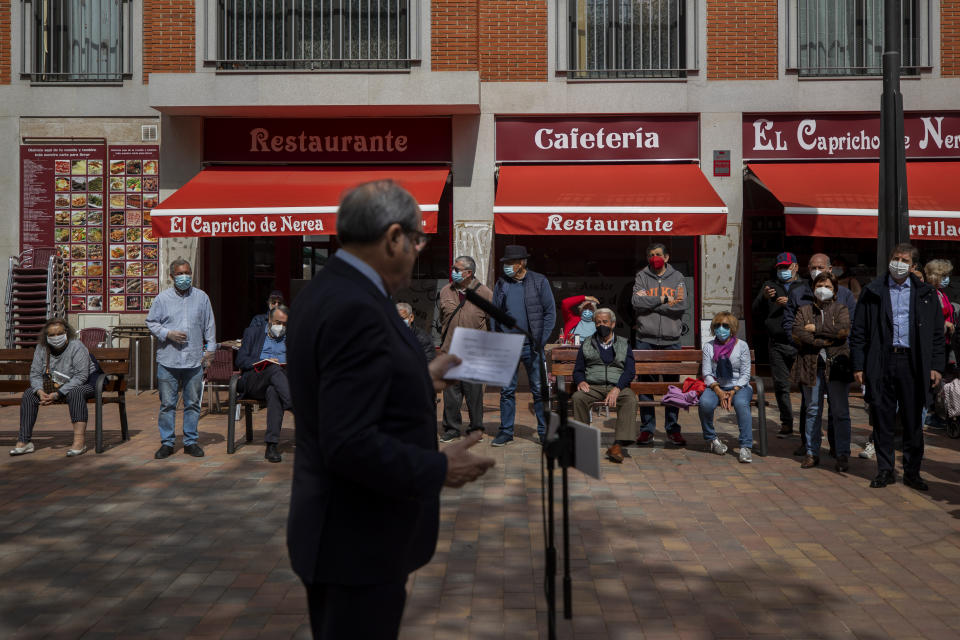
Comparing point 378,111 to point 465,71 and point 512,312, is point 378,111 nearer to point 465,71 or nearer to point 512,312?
point 465,71

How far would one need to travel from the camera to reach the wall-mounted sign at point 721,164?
47.6 feet

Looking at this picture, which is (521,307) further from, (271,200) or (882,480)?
(271,200)

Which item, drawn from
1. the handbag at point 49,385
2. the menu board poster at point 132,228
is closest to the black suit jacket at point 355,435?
the handbag at point 49,385

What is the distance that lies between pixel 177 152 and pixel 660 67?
24.2ft

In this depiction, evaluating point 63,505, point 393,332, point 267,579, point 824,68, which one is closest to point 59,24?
point 63,505

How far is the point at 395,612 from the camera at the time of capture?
2.57 m

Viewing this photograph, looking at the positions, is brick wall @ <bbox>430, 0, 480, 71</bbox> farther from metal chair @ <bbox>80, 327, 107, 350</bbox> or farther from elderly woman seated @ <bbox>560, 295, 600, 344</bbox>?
metal chair @ <bbox>80, 327, 107, 350</bbox>

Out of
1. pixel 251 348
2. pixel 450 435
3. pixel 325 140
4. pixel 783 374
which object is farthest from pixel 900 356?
pixel 325 140

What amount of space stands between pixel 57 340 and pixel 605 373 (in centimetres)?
528

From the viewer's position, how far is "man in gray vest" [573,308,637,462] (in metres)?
9.13

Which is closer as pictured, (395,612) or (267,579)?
(395,612)

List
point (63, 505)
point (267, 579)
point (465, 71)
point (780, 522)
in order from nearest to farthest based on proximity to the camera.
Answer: point (267, 579) → point (780, 522) → point (63, 505) → point (465, 71)

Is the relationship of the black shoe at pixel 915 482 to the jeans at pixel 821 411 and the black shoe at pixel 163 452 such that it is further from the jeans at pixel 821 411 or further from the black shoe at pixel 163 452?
the black shoe at pixel 163 452

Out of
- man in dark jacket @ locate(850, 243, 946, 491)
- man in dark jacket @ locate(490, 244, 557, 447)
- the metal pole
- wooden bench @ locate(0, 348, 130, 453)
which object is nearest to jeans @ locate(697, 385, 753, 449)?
man in dark jacket @ locate(850, 243, 946, 491)
